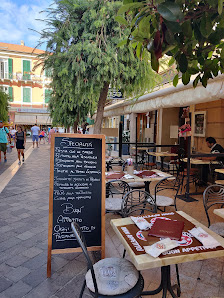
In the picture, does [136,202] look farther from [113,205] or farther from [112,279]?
[112,279]

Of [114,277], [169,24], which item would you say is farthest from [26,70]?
[169,24]

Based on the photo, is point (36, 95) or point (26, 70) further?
point (36, 95)

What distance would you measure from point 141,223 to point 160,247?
0.45 metres

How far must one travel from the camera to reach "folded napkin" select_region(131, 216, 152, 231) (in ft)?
6.73

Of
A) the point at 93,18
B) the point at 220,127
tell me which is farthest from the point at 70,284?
the point at 220,127

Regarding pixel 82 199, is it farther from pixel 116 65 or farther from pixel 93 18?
pixel 93 18

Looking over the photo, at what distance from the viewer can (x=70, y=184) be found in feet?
8.38

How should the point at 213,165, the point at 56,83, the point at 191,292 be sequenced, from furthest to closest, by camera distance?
the point at 213,165 < the point at 56,83 < the point at 191,292

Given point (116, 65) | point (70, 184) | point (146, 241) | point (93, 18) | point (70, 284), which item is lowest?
point (70, 284)

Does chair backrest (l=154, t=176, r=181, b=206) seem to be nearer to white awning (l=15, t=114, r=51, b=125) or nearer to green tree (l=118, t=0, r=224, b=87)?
green tree (l=118, t=0, r=224, b=87)

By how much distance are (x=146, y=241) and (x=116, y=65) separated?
3.90 metres

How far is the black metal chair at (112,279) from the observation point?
1.61 m

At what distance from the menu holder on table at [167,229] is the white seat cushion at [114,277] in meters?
0.34

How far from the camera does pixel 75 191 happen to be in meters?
2.55
